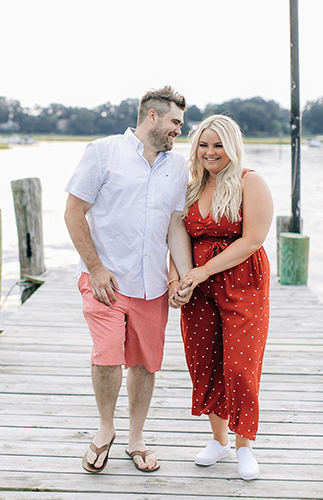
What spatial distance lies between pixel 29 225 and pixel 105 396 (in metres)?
3.77

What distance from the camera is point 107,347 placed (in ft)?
7.16

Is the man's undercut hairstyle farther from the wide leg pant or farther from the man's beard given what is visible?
the wide leg pant

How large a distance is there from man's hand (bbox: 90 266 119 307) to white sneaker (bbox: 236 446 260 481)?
81 centimetres

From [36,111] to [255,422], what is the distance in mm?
85323

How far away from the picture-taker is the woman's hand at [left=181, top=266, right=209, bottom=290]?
85.7 inches

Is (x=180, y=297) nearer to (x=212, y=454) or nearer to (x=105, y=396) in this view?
(x=105, y=396)

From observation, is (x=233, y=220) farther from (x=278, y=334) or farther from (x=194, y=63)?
(x=194, y=63)

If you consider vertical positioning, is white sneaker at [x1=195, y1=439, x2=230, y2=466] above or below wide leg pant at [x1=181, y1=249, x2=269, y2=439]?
below

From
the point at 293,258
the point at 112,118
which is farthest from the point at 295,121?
the point at 112,118

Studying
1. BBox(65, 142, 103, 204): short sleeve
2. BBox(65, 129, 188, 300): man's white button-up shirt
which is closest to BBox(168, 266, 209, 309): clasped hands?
BBox(65, 129, 188, 300): man's white button-up shirt

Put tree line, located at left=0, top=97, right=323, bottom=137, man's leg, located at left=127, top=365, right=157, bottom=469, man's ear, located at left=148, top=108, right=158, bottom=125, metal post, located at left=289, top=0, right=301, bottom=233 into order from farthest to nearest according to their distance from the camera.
Result: tree line, located at left=0, top=97, right=323, bottom=137
metal post, located at left=289, top=0, right=301, bottom=233
man's leg, located at left=127, top=365, right=157, bottom=469
man's ear, located at left=148, top=108, right=158, bottom=125

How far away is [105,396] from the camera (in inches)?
87.8

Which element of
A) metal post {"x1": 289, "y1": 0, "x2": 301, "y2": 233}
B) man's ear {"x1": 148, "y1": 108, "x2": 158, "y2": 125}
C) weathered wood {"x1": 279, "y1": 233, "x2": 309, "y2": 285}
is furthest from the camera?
metal post {"x1": 289, "y1": 0, "x2": 301, "y2": 233}

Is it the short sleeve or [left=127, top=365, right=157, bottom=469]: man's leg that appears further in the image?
[left=127, top=365, right=157, bottom=469]: man's leg
